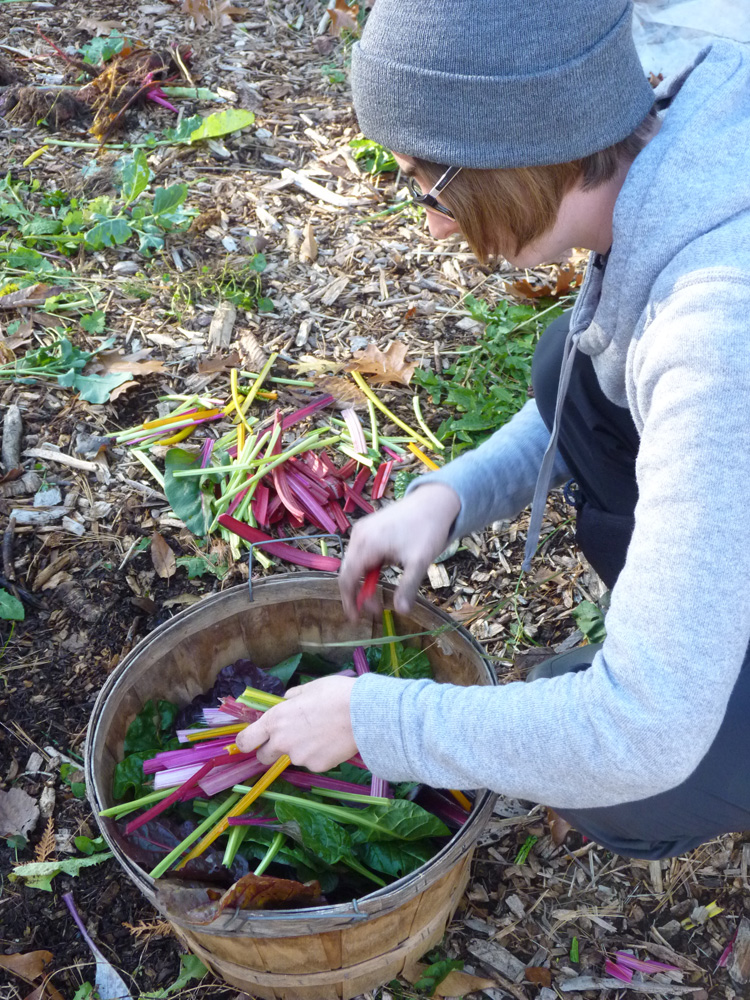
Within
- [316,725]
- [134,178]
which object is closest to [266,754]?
[316,725]

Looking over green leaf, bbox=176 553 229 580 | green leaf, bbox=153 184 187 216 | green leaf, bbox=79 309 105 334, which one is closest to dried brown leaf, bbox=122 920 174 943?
green leaf, bbox=176 553 229 580

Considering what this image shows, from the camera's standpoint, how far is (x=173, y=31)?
183 inches

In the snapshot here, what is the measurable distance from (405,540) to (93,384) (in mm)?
1598

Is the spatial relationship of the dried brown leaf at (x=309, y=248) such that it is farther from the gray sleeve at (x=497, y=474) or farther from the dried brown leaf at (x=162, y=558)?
the gray sleeve at (x=497, y=474)

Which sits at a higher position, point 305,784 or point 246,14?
point 246,14

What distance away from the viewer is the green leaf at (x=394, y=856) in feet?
5.41

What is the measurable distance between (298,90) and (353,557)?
3.55 m

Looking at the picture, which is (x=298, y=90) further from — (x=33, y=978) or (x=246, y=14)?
(x=33, y=978)

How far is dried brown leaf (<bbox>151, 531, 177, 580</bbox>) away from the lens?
2418mm

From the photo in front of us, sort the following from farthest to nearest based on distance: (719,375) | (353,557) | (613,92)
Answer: (353,557), (613,92), (719,375)

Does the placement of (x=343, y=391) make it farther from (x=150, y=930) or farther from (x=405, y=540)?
(x=150, y=930)

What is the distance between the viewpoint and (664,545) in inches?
42.3

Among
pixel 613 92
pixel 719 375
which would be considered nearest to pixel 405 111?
pixel 613 92

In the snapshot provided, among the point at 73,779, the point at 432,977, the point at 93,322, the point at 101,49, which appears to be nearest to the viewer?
the point at 432,977
